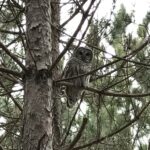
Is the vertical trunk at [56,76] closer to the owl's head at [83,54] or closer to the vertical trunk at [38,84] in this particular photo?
the vertical trunk at [38,84]

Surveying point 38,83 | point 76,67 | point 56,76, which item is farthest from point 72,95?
point 38,83

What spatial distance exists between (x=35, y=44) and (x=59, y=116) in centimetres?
74

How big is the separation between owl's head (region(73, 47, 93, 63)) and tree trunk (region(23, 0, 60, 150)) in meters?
1.07

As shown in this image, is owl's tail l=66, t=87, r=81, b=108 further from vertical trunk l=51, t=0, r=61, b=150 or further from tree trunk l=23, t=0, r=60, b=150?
tree trunk l=23, t=0, r=60, b=150

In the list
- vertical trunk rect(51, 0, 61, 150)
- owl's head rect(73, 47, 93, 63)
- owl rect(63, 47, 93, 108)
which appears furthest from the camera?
owl's head rect(73, 47, 93, 63)

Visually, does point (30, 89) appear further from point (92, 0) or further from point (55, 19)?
point (55, 19)

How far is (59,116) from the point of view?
10.2 ft

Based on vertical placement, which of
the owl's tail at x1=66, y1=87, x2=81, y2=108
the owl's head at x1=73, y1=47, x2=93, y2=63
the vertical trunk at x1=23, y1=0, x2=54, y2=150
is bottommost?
the vertical trunk at x1=23, y1=0, x2=54, y2=150

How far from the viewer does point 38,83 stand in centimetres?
243

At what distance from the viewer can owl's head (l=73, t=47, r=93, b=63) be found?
3.80 metres

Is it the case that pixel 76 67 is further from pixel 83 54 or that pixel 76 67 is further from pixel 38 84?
pixel 38 84

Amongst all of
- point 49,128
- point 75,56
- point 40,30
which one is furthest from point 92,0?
point 75,56

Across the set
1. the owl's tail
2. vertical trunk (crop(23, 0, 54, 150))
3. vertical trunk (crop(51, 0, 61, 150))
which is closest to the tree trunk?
vertical trunk (crop(23, 0, 54, 150))

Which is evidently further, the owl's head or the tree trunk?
the owl's head
